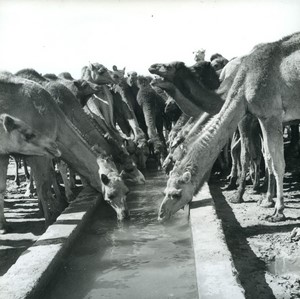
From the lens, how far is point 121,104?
12.2 meters

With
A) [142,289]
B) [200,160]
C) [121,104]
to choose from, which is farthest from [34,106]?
[121,104]

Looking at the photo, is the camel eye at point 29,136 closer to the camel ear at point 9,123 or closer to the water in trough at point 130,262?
the camel ear at point 9,123

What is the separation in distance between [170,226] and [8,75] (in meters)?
3.18

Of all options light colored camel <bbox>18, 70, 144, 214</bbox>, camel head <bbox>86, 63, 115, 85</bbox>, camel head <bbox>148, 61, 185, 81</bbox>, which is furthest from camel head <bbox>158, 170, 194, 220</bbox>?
camel head <bbox>86, 63, 115, 85</bbox>

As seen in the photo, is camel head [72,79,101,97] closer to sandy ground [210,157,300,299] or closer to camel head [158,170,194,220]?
sandy ground [210,157,300,299]

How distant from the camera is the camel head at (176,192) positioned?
5.84m

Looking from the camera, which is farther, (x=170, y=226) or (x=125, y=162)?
(x=125, y=162)

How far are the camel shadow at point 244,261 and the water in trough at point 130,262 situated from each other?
0.48 meters

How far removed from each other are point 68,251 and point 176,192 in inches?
63.7

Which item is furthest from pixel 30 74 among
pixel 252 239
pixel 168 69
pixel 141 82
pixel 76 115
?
pixel 141 82

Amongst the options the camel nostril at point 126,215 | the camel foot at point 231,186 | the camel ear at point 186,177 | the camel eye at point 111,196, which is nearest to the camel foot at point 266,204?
the camel foot at point 231,186

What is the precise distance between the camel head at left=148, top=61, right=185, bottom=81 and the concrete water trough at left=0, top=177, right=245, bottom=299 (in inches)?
115

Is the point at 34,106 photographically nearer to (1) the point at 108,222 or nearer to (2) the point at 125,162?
(1) the point at 108,222

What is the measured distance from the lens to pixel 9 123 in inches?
220
